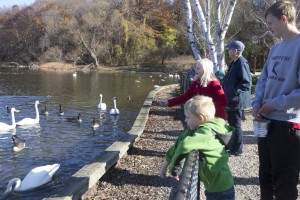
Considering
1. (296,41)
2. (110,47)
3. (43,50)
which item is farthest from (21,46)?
(296,41)

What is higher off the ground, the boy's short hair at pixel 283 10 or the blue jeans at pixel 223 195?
the boy's short hair at pixel 283 10

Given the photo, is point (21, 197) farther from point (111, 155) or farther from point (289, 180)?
point (289, 180)

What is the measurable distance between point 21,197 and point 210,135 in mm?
5559

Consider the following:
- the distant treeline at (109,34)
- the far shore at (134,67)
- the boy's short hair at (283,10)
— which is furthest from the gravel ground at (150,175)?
the distant treeline at (109,34)

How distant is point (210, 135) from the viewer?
9.76ft

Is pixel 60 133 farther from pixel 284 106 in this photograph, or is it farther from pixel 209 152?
pixel 284 106

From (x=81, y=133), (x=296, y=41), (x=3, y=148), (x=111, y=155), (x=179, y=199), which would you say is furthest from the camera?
(x=81, y=133)

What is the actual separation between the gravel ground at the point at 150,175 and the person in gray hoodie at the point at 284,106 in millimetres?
1425

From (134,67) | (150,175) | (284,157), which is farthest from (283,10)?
(134,67)

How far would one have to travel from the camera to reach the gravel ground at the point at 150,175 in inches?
213

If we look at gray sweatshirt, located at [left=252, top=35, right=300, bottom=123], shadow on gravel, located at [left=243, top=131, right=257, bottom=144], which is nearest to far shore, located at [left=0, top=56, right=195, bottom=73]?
shadow on gravel, located at [left=243, top=131, right=257, bottom=144]

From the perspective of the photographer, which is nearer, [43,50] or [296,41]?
[296,41]

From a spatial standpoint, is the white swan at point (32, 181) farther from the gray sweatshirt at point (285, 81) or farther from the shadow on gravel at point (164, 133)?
the gray sweatshirt at point (285, 81)

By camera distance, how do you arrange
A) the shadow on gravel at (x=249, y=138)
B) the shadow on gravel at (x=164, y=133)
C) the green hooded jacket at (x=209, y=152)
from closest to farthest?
the green hooded jacket at (x=209, y=152)
the shadow on gravel at (x=249, y=138)
the shadow on gravel at (x=164, y=133)
